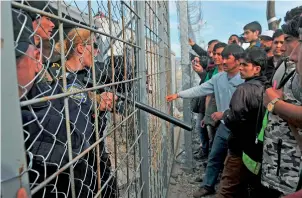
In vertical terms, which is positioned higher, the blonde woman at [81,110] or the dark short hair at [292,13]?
the dark short hair at [292,13]

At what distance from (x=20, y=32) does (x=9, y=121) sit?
228 mm

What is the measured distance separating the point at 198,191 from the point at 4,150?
320 centimetres

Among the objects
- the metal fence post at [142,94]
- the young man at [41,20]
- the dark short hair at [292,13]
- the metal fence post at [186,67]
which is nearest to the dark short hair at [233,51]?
the dark short hair at [292,13]

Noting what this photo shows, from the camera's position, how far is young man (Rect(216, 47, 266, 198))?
2.48 metres

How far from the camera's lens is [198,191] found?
11.4ft

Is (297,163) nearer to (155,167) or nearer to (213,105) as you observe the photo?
(155,167)

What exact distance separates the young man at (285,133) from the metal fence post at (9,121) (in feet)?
4.84

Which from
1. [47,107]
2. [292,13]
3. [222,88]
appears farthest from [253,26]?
[47,107]

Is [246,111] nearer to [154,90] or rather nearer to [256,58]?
[256,58]

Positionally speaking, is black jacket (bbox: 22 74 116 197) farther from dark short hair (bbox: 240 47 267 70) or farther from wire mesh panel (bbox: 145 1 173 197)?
dark short hair (bbox: 240 47 267 70)

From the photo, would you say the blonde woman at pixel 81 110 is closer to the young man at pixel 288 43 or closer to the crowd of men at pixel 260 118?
the crowd of men at pixel 260 118

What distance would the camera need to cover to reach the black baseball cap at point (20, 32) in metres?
0.71

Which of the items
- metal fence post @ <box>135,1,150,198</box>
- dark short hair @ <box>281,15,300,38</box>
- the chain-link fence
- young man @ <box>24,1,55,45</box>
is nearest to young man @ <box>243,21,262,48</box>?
the chain-link fence

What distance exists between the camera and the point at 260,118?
226 cm
